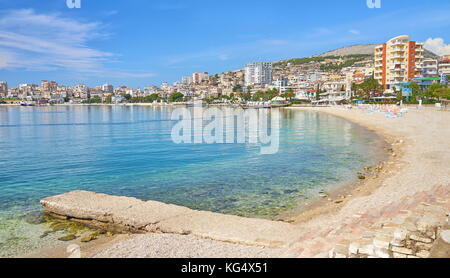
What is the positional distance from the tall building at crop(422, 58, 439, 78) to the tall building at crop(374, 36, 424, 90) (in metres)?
3.84

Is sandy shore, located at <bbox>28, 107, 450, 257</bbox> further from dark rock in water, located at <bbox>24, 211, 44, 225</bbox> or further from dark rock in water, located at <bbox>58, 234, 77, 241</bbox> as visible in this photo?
dark rock in water, located at <bbox>24, 211, 44, 225</bbox>

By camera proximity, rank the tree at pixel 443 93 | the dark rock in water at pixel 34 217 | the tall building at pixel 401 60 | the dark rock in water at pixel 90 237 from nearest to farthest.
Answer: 1. the dark rock in water at pixel 90 237
2. the dark rock in water at pixel 34 217
3. the tree at pixel 443 93
4. the tall building at pixel 401 60

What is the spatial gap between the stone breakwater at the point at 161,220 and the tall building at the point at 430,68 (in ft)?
320

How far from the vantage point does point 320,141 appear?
2372 centimetres

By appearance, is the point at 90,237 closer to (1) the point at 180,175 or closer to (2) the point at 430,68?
(1) the point at 180,175

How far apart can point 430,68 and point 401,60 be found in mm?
12467

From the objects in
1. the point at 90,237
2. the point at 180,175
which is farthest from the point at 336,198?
the point at 90,237

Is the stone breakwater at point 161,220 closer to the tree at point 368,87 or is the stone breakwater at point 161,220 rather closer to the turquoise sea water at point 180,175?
the turquoise sea water at point 180,175

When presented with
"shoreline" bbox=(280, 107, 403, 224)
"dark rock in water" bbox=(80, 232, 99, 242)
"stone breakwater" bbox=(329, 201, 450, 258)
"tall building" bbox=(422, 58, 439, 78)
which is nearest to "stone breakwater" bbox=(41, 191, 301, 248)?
"dark rock in water" bbox=(80, 232, 99, 242)

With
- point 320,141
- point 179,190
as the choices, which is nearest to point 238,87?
point 320,141

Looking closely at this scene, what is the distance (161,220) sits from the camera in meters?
7.28

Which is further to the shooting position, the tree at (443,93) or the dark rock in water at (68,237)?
the tree at (443,93)

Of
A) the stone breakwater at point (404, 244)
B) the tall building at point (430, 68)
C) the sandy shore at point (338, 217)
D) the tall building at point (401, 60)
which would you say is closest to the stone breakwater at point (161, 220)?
the sandy shore at point (338, 217)

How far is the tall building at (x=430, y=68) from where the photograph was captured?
87562 mm
